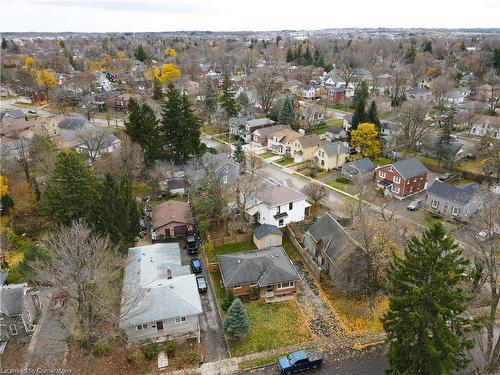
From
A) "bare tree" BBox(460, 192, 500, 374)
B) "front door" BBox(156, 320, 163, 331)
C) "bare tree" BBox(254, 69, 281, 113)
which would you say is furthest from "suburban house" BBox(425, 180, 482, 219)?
"bare tree" BBox(254, 69, 281, 113)

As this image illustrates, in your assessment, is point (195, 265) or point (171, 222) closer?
point (195, 265)

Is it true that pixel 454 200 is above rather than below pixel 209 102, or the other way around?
below

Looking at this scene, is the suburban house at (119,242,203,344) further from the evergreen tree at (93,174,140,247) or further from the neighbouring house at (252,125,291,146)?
the neighbouring house at (252,125,291,146)

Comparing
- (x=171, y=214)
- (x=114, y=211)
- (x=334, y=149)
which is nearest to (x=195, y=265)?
(x=171, y=214)

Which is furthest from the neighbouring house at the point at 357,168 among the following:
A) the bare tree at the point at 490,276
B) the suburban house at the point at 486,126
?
the suburban house at the point at 486,126

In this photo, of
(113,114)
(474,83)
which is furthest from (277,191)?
(474,83)

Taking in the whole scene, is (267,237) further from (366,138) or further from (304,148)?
(366,138)

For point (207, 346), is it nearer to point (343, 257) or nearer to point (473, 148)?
point (343, 257)
